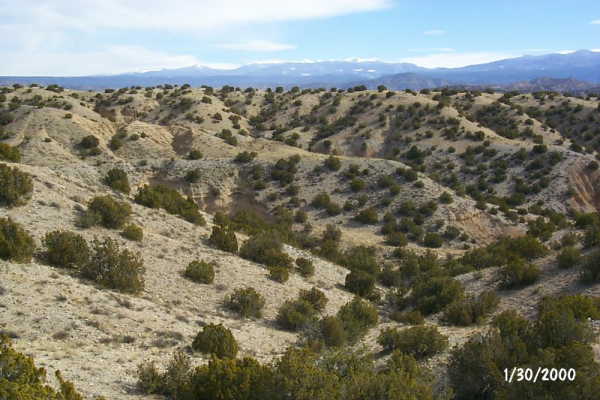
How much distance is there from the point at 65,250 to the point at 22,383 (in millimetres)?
7971

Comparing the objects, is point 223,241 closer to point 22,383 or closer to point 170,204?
point 170,204

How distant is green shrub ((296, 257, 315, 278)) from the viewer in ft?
62.5

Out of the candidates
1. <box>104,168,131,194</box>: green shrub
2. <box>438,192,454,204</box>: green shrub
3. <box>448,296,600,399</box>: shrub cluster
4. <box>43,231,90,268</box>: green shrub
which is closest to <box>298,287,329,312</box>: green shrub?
<box>448,296,600,399</box>: shrub cluster

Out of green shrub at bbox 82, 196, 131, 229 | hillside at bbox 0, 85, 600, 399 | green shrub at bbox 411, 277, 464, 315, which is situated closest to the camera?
hillside at bbox 0, 85, 600, 399

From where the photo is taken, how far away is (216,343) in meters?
10.6

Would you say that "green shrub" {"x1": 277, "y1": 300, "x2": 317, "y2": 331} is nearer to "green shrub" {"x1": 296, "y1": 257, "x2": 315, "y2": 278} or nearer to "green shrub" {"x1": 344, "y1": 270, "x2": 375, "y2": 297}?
"green shrub" {"x1": 296, "y1": 257, "x2": 315, "y2": 278}

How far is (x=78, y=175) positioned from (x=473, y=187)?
34302 millimetres

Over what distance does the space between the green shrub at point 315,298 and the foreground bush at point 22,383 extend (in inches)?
393

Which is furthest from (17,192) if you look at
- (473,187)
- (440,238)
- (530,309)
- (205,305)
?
(473,187)

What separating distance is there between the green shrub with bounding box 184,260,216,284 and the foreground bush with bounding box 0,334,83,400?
28.4 ft

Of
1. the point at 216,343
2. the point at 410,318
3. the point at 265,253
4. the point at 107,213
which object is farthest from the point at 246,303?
the point at 107,213

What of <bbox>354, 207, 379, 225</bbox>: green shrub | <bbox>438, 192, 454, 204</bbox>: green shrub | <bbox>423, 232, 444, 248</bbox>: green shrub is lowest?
<bbox>423, 232, 444, 248</bbox>: green shrub

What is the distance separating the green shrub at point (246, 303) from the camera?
14.1m

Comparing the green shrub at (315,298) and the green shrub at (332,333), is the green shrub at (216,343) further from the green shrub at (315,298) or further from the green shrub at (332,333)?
the green shrub at (315,298)
